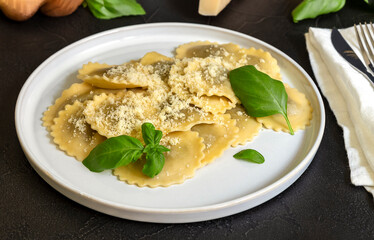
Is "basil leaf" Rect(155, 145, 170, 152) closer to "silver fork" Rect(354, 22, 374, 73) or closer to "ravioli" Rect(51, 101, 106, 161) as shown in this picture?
"ravioli" Rect(51, 101, 106, 161)

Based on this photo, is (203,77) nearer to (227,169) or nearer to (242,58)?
(242,58)

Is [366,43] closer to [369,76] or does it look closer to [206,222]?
[369,76]

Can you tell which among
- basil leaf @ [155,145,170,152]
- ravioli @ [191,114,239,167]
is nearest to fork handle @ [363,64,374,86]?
ravioli @ [191,114,239,167]

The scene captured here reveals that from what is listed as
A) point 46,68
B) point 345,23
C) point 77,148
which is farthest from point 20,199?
point 345,23

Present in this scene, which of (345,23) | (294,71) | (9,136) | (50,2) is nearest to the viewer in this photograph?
(9,136)

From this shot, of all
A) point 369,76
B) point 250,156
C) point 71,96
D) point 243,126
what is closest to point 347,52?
point 369,76

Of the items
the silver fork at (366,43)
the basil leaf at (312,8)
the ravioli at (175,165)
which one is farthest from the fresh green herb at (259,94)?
the basil leaf at (312,8)

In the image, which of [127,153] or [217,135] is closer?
[127,153]
